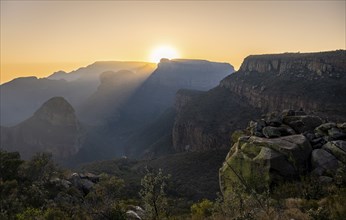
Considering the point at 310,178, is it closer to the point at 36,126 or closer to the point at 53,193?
the point at 53,193

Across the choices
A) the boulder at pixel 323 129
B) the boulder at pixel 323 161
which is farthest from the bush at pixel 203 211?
the boulder at pixel 323 129

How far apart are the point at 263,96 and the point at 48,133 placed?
104440 millimetres

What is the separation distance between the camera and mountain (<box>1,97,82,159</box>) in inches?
6104

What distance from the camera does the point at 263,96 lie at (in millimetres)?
99250

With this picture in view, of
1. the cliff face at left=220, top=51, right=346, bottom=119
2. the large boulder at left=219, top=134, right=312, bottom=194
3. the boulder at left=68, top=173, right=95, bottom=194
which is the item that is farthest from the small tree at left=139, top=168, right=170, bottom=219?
the cliff face at left=220, top=51, right=346, bottom=119

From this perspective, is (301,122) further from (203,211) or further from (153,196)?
(153,196)

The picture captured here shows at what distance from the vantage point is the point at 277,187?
20406 mm

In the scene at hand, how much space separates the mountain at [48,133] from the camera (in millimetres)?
155050

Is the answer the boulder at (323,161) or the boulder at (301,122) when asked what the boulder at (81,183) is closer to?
the boulder at (301,122)

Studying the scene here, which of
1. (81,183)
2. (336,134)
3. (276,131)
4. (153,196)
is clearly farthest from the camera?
(81,183)

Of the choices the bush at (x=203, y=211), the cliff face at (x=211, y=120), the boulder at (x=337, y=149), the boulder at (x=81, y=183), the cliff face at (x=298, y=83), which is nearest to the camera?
the bush at (x=203, y=211)

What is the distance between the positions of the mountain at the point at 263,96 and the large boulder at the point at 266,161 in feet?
140

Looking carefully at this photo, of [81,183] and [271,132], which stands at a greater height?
[271,132]

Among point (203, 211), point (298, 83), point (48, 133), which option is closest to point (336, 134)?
point (203, 211)
